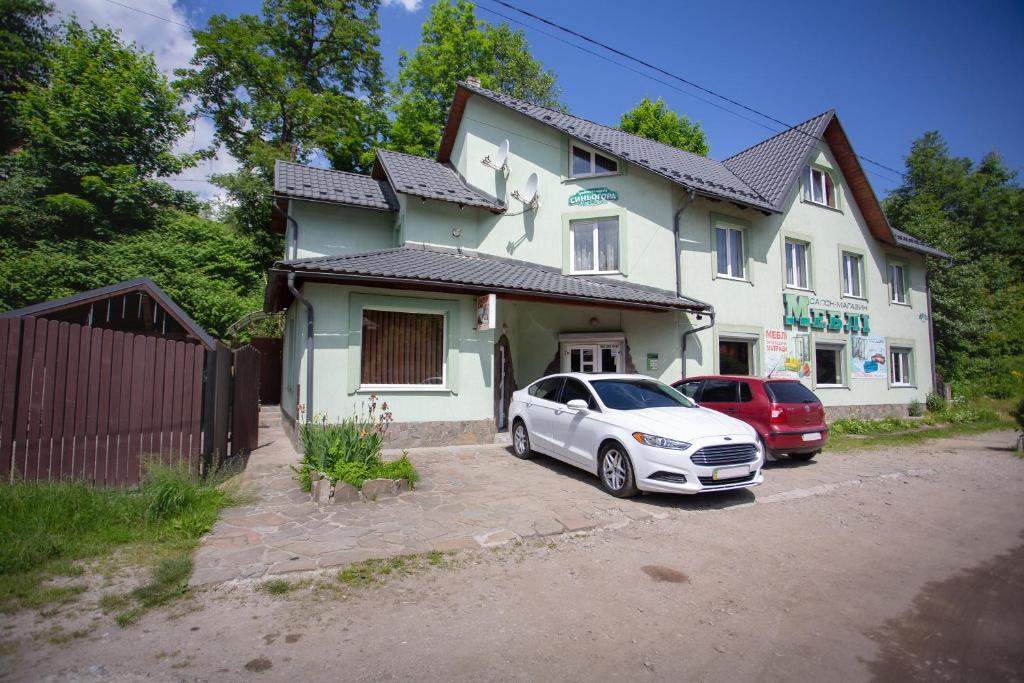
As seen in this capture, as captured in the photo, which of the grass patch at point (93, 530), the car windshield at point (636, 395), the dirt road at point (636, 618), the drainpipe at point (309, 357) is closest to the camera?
the dirt road at point (636, 618)

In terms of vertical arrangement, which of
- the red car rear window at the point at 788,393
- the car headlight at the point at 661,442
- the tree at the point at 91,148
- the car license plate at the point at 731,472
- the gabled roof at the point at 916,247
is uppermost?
the tree at the point at 91,148

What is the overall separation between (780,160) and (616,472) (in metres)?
14.4

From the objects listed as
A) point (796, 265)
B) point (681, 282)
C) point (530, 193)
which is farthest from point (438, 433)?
point (796, 265)

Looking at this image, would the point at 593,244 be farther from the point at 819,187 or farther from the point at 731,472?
the point at 819,187

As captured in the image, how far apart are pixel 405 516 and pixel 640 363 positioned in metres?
9.05

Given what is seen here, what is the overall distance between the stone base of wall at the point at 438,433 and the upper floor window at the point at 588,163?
7.93 metres

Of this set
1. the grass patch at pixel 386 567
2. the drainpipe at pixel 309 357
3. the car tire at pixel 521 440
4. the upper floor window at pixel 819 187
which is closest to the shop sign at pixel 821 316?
the upper floor window at pixel 819 187

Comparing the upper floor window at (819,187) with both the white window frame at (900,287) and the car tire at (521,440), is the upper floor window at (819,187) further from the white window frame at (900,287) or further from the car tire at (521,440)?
the car tire at (521,440)

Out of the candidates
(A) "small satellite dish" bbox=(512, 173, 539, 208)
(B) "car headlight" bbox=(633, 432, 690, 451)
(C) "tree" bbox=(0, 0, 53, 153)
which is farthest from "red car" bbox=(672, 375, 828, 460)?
(C) "tree" bbox=(0, 0, 53, 153)

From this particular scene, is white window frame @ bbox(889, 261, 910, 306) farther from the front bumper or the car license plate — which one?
the front bumper

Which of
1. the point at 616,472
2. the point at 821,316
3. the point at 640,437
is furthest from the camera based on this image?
the point at 821,316

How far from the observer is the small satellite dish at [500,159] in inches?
530

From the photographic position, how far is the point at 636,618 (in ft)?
11.5

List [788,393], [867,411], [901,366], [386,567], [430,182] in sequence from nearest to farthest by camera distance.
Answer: [386,567] < [788,393] < [430,182] < [867,411] < [901,366]
